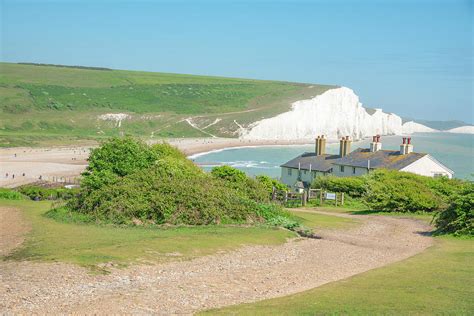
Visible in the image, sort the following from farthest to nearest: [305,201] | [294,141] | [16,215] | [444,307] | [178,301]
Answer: [294,141] < [305,201] < [16,215] < [178,301] < [444,307]

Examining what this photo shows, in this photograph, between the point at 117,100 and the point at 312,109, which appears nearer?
the point at 312,109

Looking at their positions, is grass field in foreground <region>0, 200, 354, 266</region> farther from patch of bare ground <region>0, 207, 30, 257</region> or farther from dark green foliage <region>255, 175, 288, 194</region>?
dark green foliage <region>255, 175, 288, 194</region>

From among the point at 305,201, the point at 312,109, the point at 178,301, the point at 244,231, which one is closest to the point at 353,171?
the point at 305,201

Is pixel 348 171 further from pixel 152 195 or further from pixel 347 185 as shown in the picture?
pixel 152 195

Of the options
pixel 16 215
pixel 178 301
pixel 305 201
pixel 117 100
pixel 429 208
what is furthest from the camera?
pixel 117 100

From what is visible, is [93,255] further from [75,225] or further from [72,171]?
[72,171]

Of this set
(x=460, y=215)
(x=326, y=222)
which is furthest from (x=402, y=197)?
(x=460, y=215)

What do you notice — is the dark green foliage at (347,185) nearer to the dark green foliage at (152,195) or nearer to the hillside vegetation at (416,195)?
the hillside vegetation at (416,195)

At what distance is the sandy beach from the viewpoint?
198 ft

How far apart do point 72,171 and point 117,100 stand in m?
127

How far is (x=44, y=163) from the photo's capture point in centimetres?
7869

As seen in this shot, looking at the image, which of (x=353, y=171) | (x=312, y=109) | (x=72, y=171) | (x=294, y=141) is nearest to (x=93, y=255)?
(x=353, y=171)

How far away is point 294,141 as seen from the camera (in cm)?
16300

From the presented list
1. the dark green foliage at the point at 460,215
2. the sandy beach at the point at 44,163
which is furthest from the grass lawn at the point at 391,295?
the sandy beach at the point at 44,163
